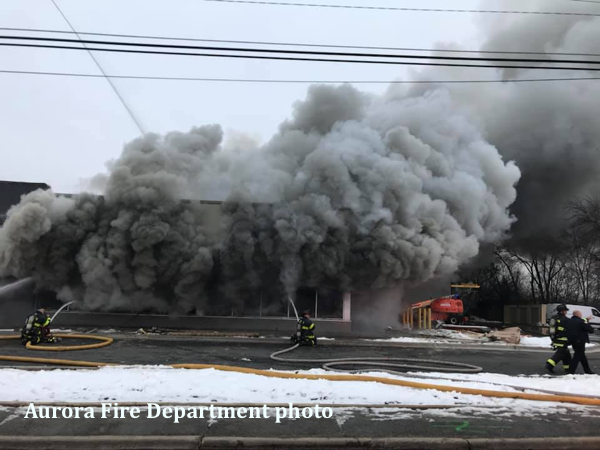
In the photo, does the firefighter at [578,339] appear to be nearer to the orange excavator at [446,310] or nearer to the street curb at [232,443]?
the street curb at [232,443]

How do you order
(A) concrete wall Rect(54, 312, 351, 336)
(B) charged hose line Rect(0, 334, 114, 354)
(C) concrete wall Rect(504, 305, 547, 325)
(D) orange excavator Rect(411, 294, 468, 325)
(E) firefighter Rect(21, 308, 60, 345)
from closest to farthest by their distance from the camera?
(B) charged hose line Rect(0, 334, 114, 354), (E) firefighter Rect(21, 308, 60, 345), (A) concrete wall Rect(54, 312, 351, 336), (D) orange excavator Rect(411, 294, 468, 325), (C) concrete wall Rect(504, 305, 547, 325)

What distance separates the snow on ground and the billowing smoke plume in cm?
1168

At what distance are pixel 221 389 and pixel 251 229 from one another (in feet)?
43.3

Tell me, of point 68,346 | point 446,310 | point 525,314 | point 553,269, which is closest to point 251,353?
point 68,346

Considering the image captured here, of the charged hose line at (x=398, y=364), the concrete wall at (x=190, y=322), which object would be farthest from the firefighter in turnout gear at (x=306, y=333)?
the concrete wall at (x=190, y=322)

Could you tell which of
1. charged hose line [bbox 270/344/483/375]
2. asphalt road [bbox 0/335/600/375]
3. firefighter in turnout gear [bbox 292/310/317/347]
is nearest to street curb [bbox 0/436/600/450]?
charged hose line [bbox 270/344/483/375]

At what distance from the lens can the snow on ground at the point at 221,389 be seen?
570cm

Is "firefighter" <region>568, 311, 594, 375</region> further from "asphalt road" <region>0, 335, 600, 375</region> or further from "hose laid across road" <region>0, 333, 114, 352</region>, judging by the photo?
"hose laid across road" <region>0, 333, 114, 352</region>

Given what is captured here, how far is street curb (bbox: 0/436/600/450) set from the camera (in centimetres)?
432

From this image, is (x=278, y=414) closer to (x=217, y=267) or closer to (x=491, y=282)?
(x=217, y=267)

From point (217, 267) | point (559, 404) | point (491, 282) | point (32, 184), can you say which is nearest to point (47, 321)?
point (217, 267)

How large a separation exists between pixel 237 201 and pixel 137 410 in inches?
567

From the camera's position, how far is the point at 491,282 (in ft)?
146

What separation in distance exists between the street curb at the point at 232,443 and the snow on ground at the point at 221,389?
1165 millimetres
